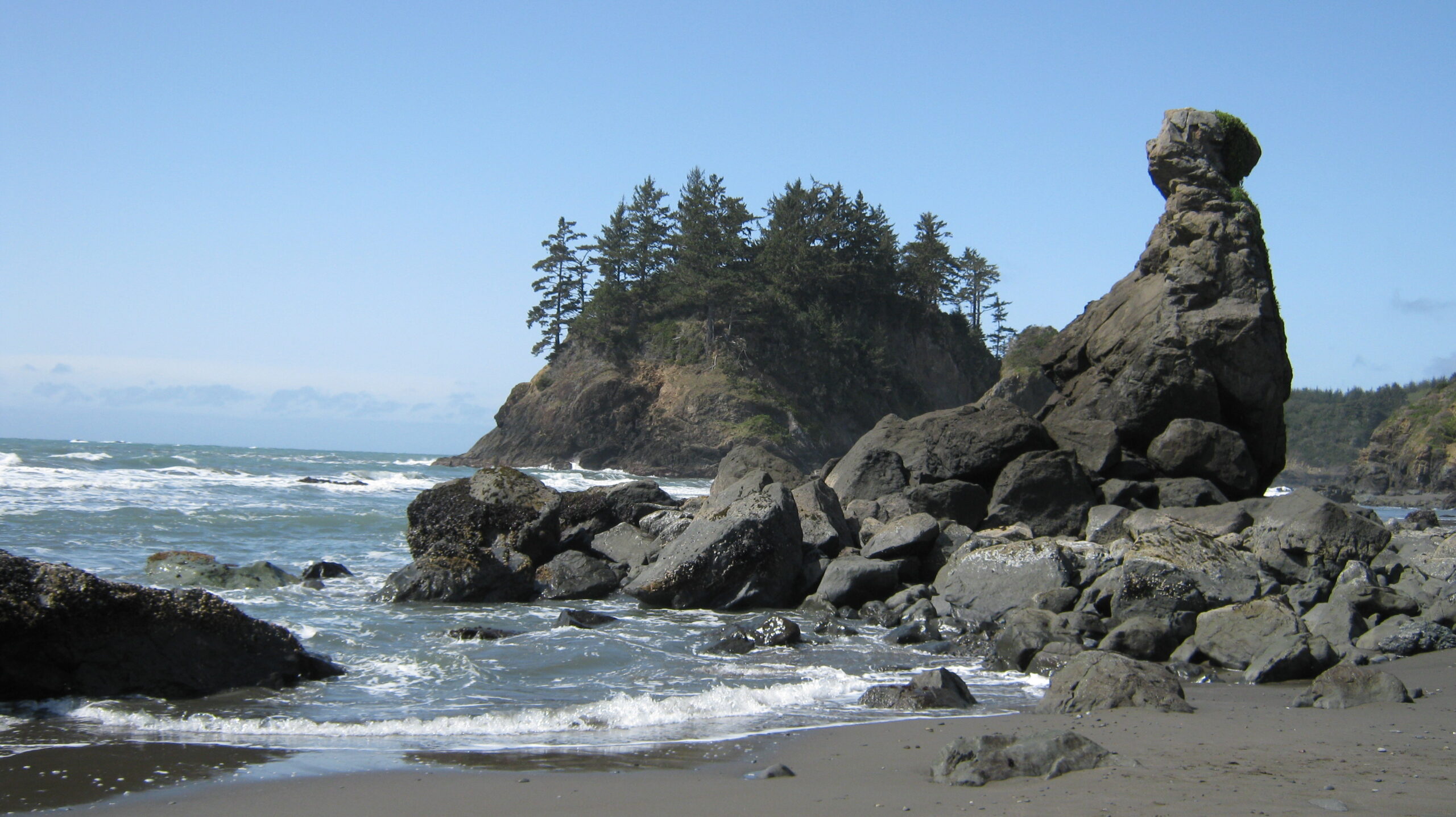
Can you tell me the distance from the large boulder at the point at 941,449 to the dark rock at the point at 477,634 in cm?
924

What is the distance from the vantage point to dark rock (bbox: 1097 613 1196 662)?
31.2 feet

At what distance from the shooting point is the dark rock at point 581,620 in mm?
11445

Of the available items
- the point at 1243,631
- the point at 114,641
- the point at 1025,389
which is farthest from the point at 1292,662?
the point at 1025,389

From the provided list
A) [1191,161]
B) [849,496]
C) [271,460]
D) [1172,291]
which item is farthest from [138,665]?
[271,460]

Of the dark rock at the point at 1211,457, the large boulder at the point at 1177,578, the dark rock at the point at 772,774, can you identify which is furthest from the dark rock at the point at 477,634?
the dark rock at the point at 1211,457

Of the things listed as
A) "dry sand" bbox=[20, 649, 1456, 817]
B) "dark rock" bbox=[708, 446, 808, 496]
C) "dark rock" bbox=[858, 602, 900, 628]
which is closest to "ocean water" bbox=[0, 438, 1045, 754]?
"dark rock" bbox=[858, 602, 900, 628]

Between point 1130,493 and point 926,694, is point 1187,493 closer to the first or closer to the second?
point 1130,493

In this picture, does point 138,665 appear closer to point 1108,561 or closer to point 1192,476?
point 1108,561

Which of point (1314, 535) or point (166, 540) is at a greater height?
point (1314, 535)

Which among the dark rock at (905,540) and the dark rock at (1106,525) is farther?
the dark rock at (1106,525)

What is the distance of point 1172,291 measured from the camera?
63.1 feet

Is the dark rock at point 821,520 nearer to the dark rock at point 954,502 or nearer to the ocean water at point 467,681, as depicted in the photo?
the dark rock at point 954,502

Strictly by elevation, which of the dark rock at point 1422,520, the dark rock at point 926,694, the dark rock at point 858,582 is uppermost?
the dark rock at point 1422,520

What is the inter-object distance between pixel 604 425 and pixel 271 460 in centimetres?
1921
